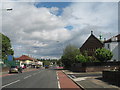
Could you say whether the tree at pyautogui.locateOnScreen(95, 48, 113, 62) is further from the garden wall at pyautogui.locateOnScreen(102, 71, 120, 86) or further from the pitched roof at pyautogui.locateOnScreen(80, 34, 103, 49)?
the pitched roof at pyautogui.locateOnScreen(80, 34, 103, 49)

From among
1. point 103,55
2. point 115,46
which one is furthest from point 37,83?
point 115,46

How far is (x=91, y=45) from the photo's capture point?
83750mm

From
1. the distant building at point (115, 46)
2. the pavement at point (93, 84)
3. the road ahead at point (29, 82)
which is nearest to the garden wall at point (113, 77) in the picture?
the pavement at point (93, 84)

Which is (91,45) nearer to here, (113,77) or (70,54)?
(70,54)

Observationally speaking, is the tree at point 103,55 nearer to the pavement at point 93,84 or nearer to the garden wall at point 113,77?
the pavement at point 93,84

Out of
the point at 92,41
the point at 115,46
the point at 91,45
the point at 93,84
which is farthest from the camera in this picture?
the point at 92,41

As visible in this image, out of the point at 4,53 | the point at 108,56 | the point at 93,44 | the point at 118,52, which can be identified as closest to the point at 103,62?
the point at 108,56

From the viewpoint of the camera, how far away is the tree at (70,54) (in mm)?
69250

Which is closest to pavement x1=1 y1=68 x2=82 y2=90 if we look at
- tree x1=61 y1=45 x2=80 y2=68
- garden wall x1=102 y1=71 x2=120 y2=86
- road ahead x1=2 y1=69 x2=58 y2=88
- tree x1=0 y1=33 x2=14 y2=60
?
road ahead x1=2 y1=69 x2=58 y2=88

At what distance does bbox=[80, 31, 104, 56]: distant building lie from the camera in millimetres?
82812

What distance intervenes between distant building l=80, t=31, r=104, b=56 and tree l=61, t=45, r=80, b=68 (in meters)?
13.8

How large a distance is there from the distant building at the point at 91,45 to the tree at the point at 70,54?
13794mm

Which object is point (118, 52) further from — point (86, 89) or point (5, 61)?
point (86, 89)

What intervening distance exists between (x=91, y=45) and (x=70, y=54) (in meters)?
17.1
